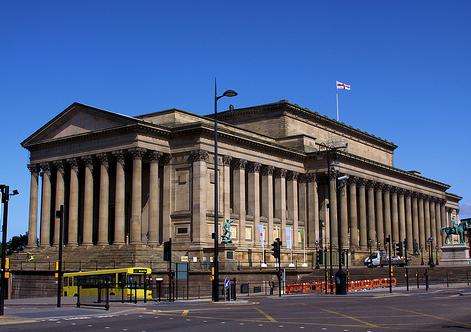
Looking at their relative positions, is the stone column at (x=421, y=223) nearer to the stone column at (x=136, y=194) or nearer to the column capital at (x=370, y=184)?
the column capital at (x=370, y=184)

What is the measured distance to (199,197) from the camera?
8044cm

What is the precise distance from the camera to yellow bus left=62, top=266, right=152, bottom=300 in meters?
56.9

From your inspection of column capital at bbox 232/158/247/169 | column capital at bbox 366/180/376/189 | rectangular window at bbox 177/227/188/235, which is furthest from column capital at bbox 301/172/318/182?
rectangular window at bbox 177/227/188/235

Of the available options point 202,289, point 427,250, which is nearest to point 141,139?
point 202,289

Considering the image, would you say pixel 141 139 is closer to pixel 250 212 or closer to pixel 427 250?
pixel 250 212

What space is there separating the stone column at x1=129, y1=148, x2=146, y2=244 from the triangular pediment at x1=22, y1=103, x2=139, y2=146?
3.83 meters

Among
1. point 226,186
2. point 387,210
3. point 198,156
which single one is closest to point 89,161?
point 198,156

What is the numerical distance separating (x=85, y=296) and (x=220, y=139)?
97.0ft

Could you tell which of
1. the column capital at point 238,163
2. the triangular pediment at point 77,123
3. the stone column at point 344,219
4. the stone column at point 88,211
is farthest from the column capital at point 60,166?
the stone column at point 344,219

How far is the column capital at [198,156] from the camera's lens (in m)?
80.9

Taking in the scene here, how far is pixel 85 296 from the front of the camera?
62.4m

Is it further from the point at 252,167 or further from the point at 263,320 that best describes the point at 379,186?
the point at 263,320

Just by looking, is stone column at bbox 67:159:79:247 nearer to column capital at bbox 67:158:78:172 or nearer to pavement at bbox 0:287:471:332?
column capital at bbox 67:158:78:172

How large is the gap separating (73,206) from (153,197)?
10249 millimetres
